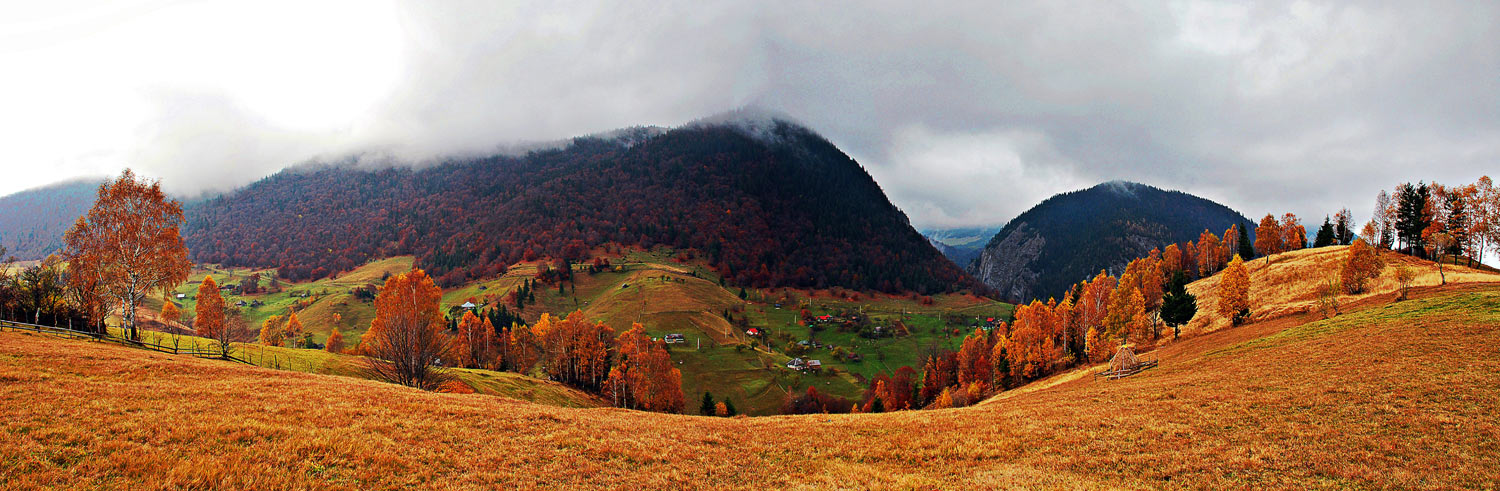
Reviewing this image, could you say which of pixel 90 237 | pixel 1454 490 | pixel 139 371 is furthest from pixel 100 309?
pixel 1454 490

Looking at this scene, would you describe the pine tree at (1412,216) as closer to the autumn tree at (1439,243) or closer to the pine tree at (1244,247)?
the autumn tree at (1439,243)

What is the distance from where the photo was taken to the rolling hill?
12344 millimetres

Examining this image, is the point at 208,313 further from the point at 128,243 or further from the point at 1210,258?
→ the point at 1210,258

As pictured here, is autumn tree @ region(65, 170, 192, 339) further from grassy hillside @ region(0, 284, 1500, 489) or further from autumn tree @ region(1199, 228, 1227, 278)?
autumn tree @ region(1199, 228, 1227, 278)

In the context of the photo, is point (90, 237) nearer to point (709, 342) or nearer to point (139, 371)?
point (139, 371)

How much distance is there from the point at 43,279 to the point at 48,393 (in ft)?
178

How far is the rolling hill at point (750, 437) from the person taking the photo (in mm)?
12344

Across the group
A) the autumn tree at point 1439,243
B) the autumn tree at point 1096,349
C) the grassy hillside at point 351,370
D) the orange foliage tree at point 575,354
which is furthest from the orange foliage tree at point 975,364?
the grassy hillside at point 351,370

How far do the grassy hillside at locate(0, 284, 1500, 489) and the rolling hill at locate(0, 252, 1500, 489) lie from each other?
0.26 feet

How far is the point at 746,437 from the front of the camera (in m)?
20.4

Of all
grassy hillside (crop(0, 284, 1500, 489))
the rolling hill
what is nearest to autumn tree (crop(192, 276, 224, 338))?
grassy hillside (crop(0, 284, 1500, 489))

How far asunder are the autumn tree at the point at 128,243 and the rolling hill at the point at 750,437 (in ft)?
63.1

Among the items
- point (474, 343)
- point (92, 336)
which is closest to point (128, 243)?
point (92, 336)

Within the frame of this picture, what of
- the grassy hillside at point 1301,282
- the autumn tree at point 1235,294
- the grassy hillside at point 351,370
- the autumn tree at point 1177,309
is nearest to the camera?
the grassy hillside at point 351,370
